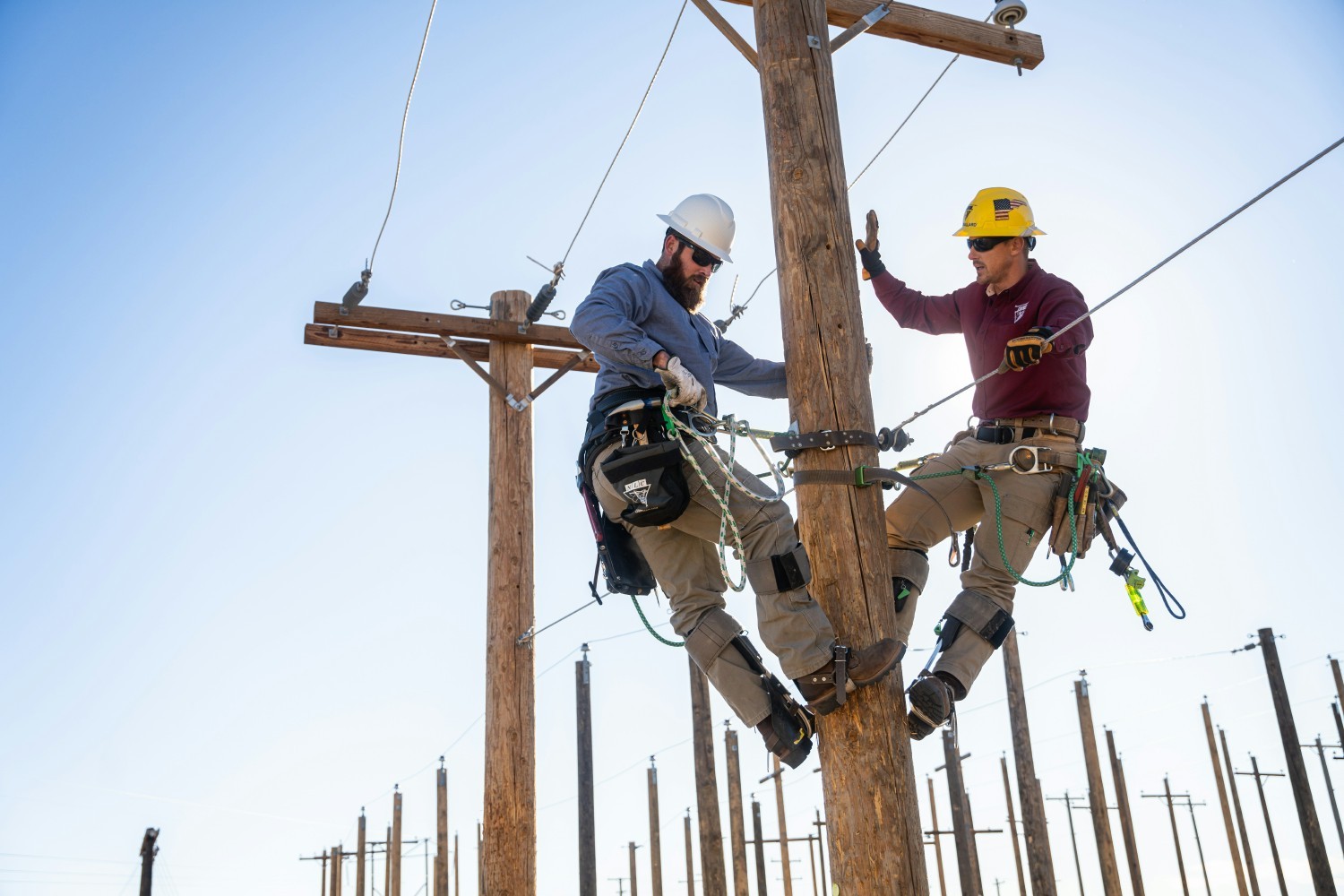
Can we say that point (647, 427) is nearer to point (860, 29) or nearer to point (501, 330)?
point (860, 29)

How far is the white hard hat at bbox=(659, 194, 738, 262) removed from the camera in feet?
12.3

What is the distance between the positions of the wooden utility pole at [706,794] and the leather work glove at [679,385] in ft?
30.1

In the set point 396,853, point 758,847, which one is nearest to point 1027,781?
point 758,847

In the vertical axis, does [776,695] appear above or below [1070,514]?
below

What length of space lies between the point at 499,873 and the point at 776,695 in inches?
142

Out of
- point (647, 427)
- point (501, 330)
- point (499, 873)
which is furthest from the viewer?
point (501, 330)

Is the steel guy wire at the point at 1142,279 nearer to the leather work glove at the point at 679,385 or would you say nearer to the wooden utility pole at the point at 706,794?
the leather work glove at the point at 679,385

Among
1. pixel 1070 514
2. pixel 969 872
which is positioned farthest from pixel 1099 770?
pixel 1070 514

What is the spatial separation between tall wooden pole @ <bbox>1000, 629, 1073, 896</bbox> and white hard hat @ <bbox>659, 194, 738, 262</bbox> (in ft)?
41.0

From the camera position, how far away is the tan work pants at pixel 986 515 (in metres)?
3.46

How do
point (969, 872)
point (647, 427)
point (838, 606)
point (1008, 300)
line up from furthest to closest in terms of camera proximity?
point (969, 872) < point (1008, 300) < point (647, 427) < point (838, 606)

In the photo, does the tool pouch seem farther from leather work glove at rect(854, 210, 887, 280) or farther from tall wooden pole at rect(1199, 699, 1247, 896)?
tall wooden pole at rect(1199, 699, 1247, 896)

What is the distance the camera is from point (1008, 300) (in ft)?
12.5

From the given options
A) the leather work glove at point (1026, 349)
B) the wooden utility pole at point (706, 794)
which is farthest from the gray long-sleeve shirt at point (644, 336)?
the wooden utility pole at point (706, 794)
